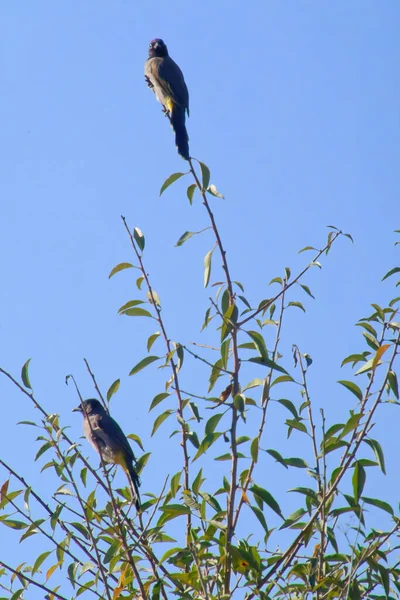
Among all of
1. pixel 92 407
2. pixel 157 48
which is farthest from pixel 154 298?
pixel 157 48

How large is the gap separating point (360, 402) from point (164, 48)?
718 centimetres

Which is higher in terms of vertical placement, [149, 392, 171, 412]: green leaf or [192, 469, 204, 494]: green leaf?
[149, 392, 171, 412]: green leaf

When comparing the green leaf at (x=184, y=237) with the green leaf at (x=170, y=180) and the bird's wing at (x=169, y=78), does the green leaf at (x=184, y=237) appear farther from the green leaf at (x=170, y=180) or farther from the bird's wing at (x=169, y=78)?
the bird's wing at (x=169, y=78)

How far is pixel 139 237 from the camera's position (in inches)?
147

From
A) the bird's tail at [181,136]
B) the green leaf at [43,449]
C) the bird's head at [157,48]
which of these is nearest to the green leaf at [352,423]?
the green leaf at [43,449]

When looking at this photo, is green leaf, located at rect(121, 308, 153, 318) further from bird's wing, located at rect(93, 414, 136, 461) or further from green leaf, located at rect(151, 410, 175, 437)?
bird's wing, located at rect(93, 414, 136, 461)

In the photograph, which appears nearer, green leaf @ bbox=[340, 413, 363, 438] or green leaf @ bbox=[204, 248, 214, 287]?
green leaf @ bbox=[340, 413, 363, 438]

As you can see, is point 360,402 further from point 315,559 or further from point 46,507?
point 46,507

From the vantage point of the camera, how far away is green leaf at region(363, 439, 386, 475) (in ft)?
10.3

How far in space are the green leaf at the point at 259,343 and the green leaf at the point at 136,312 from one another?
0.61m

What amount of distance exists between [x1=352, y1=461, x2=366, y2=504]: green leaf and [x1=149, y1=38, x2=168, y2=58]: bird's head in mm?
7165

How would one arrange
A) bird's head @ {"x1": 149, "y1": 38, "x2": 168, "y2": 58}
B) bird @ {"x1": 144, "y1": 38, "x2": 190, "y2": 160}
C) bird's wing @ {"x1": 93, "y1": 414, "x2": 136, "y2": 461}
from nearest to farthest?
bird's wing @ {"x1": 93, "y1": 414, "x2": 136, "y2": 461} < bird @ {"x1": 144, "y1": 38, "x2": 190, "y2": 160} < bird's head @ {"x1": 149, "y1": 38, "x2": 168, "y2": 58}

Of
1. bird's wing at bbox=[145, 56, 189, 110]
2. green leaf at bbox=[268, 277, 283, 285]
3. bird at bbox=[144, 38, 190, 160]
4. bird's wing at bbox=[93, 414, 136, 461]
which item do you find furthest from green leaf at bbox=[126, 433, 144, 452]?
bird's wing at bbox=[145, 56, 189, 110]

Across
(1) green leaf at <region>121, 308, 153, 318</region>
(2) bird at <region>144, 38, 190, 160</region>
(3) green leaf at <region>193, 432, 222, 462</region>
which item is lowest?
(3) green leaf at <region>193, 432, 222, 462</region>
